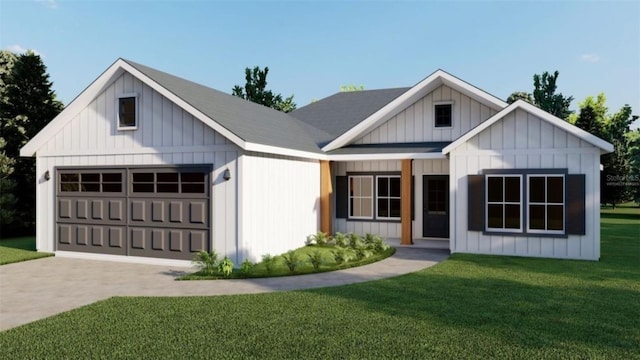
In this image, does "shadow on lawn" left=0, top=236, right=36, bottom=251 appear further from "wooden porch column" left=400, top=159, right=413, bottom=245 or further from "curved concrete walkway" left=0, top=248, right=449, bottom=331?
"wooden porch column" left=400, top=159, right=413, bottom=245

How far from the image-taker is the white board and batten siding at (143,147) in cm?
1086

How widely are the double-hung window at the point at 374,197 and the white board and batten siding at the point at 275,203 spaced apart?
5.36ft

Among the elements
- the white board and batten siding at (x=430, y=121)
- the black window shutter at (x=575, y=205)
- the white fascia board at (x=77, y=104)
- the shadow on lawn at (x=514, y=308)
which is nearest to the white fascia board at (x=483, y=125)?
the black window shutter at (x=575, y=205)

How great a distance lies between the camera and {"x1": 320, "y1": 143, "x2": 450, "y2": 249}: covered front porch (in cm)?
1429

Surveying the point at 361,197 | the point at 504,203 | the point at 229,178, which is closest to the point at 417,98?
the point at 361,197

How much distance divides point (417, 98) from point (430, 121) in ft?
3.00

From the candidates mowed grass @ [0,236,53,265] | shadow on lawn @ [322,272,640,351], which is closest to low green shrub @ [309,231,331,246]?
shadow on lawn @ [322,272,640,351]

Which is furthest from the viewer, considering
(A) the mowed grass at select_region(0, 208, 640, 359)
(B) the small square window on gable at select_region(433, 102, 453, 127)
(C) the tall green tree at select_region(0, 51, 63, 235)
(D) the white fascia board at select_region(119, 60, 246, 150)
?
(C) the tall green tree at select_region(0, 51, 63, 235)

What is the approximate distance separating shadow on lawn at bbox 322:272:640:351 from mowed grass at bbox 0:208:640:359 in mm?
17

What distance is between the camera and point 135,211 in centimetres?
1184

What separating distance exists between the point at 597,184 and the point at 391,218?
6.51m

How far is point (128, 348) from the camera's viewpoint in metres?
5.32

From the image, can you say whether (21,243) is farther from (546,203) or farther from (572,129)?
(572,129)

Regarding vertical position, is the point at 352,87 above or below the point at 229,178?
above
